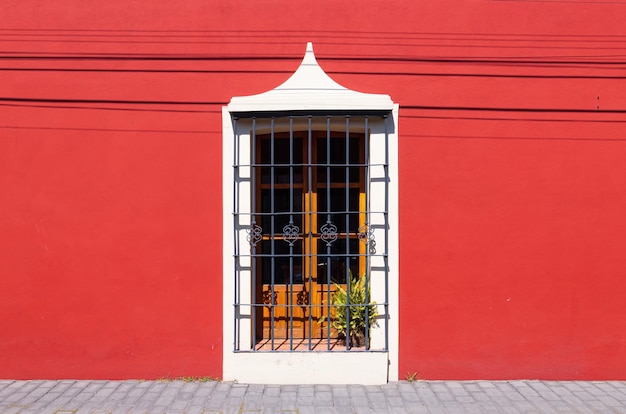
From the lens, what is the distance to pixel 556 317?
5.05 metres

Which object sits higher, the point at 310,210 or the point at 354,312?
the point at 310,210

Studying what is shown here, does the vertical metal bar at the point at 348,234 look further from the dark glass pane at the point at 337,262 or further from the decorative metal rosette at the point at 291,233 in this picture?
the decorative metal rosette at the point at 291,233

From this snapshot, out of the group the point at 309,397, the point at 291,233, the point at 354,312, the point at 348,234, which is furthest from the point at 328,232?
the point at 309,397

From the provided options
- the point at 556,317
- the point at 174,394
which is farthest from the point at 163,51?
the point at 556,317

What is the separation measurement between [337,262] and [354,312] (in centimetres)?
50

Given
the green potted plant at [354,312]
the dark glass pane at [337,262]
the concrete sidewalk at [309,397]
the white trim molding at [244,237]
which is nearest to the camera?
the concrete sidewalk at [309,397]

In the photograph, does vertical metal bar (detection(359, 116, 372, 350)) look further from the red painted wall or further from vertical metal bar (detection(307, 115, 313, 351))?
vertical metal bar (detection(307, 115, 313, 351))

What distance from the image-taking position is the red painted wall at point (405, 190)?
5043mm

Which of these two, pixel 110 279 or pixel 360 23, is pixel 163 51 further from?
pixel 110 279

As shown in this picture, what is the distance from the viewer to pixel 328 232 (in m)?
5.09

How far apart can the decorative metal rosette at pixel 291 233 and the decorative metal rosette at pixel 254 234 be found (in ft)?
0.76

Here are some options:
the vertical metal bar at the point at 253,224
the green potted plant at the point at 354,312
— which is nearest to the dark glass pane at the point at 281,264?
the vertical metal bar at the point at 253,224

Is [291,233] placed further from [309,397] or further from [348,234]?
[309,397]

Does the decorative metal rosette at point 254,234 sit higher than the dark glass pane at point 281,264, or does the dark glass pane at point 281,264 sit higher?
the decorative metal rosette at point 254,234
